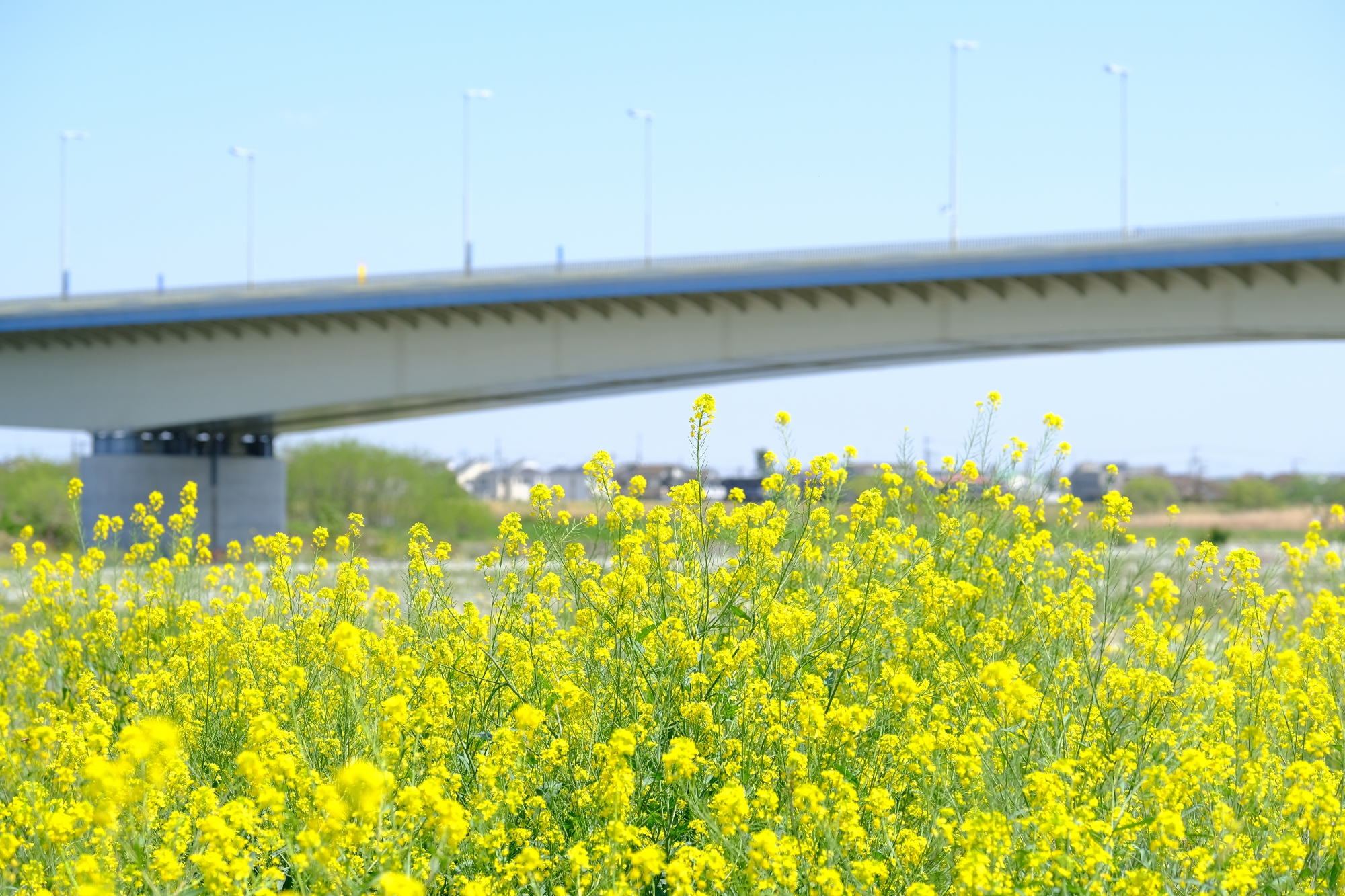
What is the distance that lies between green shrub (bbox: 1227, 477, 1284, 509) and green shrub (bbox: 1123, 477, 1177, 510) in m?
2.32

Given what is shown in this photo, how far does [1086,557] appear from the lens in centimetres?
546

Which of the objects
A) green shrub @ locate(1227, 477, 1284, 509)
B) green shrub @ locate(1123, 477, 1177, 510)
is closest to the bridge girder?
green shrub @ locate(1123, 477, 1177, 510)

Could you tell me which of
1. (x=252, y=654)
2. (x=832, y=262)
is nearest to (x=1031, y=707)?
(x=252, y=654)

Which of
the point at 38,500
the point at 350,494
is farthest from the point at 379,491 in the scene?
the point at 38,500

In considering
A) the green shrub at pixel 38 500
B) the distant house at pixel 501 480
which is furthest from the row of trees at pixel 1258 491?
the green shrub at pixel 38 500

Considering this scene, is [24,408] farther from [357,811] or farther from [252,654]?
[357,811]

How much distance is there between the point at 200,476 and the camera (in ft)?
101

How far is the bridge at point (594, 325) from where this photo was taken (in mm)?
21469

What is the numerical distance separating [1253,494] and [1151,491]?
4097 mm

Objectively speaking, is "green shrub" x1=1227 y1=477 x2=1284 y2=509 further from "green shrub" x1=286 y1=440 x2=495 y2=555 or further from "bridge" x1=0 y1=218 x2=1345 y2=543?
"green shrub" x1=286 y1=440 x2=495 y2=555

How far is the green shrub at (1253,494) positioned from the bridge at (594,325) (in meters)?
29.6

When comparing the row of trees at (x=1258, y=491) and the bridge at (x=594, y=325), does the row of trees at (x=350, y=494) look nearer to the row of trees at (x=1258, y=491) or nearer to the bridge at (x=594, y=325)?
the bridge at (x=594, y=325)

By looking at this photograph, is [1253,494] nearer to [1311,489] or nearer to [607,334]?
[1311,489]

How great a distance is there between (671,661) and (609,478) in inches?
38.2
